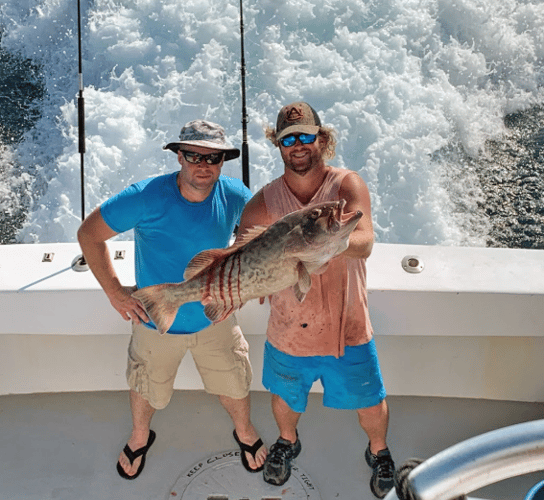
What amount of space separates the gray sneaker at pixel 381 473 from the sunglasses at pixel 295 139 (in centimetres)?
121

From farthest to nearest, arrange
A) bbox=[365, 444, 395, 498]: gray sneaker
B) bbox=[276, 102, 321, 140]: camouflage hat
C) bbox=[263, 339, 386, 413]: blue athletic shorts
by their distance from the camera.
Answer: bbox=[365, 444, 395, 498]: gray sneaker, bbox=[263, 339, 386, 413]: blue athletic shorts, bbox=[276, 102, 321, 140]: camouflage hat

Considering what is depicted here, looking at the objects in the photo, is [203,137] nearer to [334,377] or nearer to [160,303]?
[160,303]

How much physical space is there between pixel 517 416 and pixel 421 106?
23.2ft

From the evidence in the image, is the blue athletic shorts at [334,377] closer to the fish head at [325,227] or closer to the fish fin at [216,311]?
the fish fin at [216,311]

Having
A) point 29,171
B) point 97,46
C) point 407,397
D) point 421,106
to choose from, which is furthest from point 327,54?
point 407,397

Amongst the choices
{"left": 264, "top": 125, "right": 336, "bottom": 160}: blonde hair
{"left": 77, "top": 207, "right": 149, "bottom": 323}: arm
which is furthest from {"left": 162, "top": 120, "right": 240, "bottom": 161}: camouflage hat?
{"left": 77, "top": 207, "right": 149, "bottom": 323}: arm

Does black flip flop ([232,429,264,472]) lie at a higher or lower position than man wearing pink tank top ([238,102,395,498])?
lower

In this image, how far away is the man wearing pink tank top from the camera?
198 centimetres

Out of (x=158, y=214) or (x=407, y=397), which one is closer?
(x=158, y=214)

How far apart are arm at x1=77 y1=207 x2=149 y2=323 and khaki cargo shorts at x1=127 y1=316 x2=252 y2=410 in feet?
0.40

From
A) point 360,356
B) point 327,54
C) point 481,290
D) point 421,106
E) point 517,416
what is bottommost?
point 517,416

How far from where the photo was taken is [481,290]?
2.50 m

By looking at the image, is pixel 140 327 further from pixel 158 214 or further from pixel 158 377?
pixel 158 214

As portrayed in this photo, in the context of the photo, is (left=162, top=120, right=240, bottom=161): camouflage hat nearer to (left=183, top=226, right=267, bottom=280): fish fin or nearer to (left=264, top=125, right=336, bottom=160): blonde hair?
(left=264, top=125, right=336, bottom=160): blonde hair
